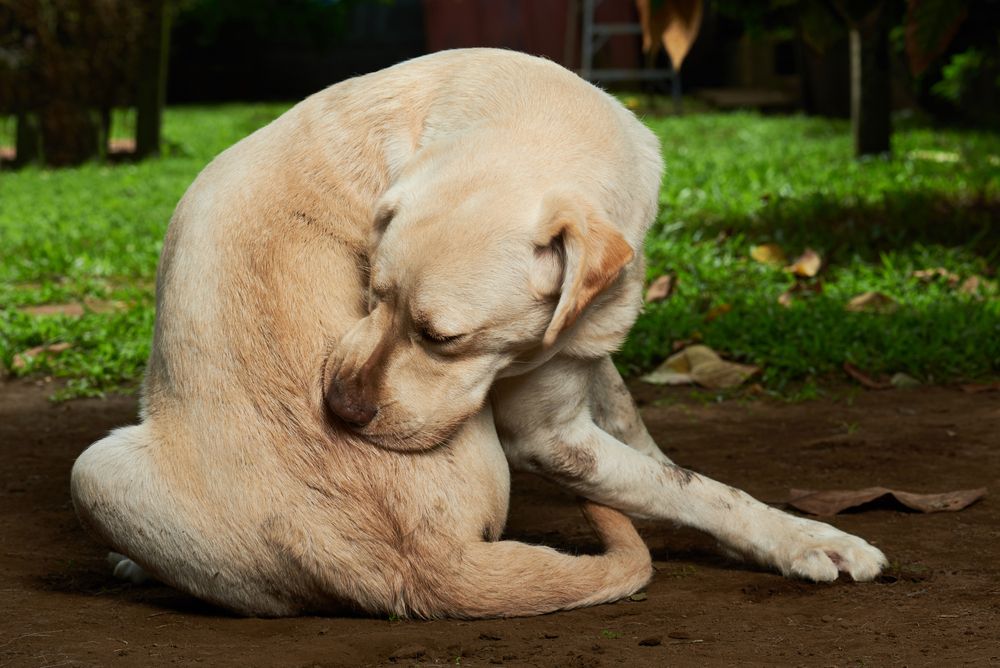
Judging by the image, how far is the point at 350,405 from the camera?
110 inches

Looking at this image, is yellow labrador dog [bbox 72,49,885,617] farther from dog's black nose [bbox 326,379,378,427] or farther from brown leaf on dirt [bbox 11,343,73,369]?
brown leaf on dirt [bbox 11,343,73,369]

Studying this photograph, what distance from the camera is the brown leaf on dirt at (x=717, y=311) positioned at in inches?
233

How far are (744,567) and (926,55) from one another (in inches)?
94.9

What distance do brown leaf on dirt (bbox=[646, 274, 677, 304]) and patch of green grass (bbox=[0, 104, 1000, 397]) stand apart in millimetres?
58

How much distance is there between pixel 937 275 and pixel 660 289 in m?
1.44

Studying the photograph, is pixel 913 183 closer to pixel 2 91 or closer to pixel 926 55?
pixel 926 55

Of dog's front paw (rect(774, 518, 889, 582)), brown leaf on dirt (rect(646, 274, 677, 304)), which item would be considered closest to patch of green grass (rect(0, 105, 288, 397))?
brown leaf on dirt (rect(646, 274, 677, 304))

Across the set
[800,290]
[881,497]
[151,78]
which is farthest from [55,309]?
[151,78]

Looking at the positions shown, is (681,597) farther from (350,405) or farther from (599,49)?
(599,49)

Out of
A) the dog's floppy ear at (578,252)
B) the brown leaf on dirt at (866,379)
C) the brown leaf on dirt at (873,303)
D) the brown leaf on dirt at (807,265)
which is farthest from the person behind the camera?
the brown leaf on dirt at (807,265)

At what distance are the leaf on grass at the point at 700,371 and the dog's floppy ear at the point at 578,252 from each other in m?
2.52

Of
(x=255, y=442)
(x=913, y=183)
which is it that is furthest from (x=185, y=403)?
(x=913, y=183)

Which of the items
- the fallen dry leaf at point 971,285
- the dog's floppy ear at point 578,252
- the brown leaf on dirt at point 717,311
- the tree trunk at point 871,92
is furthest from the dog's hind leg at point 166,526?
the tree trunk at point 871,92

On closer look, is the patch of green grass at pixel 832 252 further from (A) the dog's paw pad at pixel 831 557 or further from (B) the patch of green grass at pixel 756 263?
(A) the dog's paw pad at pixel 831 557
